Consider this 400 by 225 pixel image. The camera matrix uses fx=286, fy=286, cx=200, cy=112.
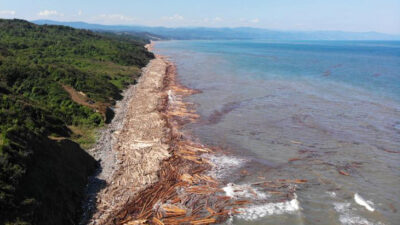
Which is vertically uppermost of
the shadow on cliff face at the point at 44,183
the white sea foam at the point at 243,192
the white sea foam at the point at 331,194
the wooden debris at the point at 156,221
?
the shadow on cliff face at the point at 44,183

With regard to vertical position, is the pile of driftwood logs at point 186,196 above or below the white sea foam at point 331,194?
below

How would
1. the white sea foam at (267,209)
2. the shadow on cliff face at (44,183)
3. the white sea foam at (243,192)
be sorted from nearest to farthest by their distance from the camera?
1. the shadow on cliff face at (44,183)
2. the white sea foam at (267,209)
3. the white sea foam at (243,192)

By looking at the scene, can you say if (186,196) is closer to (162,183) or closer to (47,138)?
(162,183)

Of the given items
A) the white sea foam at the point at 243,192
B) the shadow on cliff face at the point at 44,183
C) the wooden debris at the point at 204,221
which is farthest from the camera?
the white sea foam at the point at 243,192

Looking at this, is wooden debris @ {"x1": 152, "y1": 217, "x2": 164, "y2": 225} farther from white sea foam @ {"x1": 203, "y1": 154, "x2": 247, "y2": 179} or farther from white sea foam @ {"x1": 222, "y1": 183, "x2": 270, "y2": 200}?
white sea foam @ {"x1": 203, "y1": 154, "x2": 247, "y2": 179}

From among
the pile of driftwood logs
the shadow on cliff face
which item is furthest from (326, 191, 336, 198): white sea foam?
the shadow on cliff face

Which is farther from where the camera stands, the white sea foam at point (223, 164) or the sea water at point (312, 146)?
the white sea foam at point (223, 164)

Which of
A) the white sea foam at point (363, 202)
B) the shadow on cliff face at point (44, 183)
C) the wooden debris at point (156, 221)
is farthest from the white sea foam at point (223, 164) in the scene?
the shadow on cliff face at point (44, 183)

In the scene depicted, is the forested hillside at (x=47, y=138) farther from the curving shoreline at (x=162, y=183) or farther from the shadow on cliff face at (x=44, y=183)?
the curving shoreline at (x=162, y=183)
